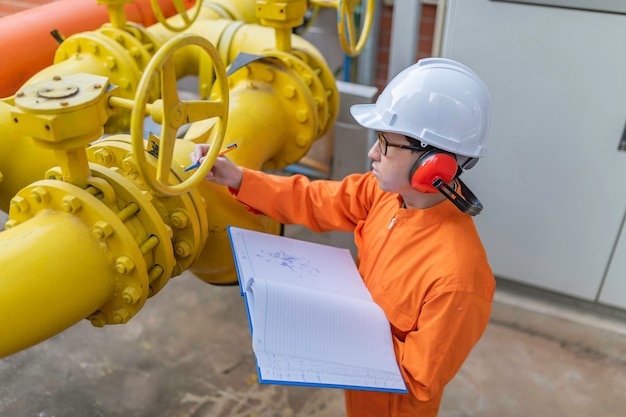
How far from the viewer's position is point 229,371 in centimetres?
208

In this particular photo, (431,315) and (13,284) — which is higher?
(13,284)

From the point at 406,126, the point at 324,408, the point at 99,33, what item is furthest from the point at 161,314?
the point at 406,126

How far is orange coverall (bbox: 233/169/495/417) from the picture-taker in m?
1.13

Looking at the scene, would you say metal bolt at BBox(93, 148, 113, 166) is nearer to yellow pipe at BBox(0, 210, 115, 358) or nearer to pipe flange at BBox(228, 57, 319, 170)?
yellow pipe at BBox(0, 210, 115, 358)

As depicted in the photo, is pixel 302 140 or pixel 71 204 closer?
pixel 71 204

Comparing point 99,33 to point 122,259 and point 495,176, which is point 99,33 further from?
point 495,176

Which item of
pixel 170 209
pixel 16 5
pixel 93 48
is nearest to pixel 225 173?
pixel 170 209

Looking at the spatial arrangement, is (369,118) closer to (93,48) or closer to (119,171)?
(119,171)

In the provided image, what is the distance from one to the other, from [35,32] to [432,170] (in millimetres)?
1318

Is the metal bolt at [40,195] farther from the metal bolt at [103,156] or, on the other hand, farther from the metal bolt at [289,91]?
the metal bolt at [289,91]

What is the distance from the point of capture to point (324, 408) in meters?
1.96

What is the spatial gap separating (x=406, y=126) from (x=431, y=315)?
376 mm

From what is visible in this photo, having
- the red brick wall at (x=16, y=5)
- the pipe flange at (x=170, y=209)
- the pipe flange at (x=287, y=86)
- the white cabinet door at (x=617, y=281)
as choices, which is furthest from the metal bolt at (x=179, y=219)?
the red brick wall at (x=16, y=5)

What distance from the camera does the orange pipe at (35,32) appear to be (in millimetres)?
1637
